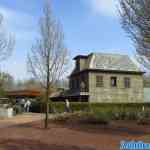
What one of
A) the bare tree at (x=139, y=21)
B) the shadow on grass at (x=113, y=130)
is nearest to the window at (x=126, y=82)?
the shadow on grass at (x=113, y=130)

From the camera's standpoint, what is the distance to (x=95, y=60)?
4100cm

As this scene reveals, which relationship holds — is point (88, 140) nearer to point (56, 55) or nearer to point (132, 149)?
point (132, 149)

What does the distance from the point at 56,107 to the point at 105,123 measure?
1742 centimetres

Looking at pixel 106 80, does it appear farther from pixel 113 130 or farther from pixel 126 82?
pixel 113 130

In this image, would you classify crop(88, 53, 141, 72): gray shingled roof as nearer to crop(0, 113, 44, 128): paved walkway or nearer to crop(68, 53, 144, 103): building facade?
crop(68, 53, 144, 103): building facade

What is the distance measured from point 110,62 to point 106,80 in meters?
3.03

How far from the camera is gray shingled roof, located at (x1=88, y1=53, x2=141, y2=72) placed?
133 ft

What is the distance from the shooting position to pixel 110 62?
137ft

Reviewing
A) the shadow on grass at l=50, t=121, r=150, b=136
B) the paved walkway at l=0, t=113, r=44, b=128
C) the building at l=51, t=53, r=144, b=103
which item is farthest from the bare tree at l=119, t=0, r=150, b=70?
the building at l=51, t=53, r=144, b=103

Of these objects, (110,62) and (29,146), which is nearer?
(29,146)

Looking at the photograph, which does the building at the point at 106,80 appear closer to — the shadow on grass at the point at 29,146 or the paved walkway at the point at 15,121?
the paved walkway at the point at 15,121

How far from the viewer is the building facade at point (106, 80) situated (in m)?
39.4

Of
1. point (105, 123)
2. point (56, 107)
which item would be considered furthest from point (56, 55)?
point (56, 107)

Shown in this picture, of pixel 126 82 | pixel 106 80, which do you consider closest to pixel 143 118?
pixel 106 80
